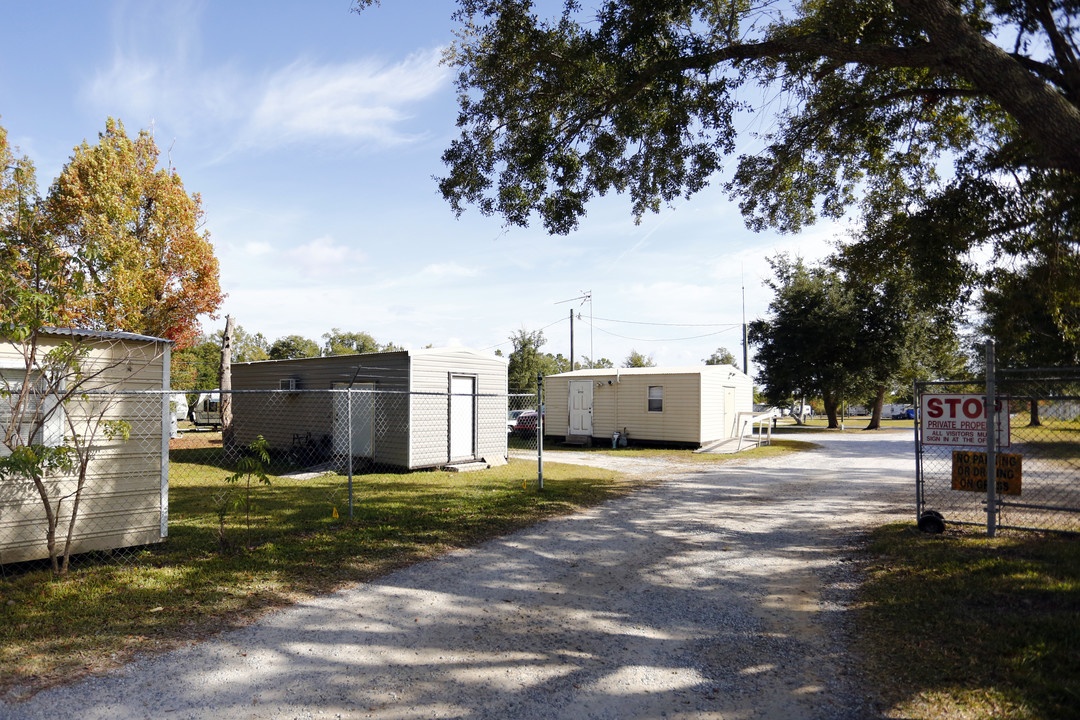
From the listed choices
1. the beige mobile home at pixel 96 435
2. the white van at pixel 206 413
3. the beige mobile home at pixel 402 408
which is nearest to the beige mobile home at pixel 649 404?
the beige mobile home at pixel 402 408

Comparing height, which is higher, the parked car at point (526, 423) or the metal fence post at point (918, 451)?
the metal fence post at point (918, 451)

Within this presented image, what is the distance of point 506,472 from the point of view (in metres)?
12.5

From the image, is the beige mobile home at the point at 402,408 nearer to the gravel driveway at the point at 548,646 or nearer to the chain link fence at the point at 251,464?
the chain link fence at the point at 251,464

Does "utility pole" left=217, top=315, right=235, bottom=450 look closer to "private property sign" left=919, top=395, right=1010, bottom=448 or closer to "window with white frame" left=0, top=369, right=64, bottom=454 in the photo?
"window with white frame" left=0, top=369, right=64, bottom=454

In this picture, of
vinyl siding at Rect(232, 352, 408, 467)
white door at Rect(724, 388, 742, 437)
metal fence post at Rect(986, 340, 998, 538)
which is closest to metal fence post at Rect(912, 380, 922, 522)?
metal fence post at Rect(986, 340, 998, 538)

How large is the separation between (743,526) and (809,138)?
5798mm

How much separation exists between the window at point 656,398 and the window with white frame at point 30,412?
1538 centimetres

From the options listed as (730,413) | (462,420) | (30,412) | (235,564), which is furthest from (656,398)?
(30,412)

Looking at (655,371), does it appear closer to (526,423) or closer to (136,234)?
(526,423)

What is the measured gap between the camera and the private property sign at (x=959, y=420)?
6418mm

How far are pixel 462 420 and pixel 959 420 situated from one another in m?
9.46

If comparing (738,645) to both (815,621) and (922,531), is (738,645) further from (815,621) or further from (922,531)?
(922,531)

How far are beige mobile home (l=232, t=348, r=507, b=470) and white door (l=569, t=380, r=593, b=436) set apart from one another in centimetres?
605

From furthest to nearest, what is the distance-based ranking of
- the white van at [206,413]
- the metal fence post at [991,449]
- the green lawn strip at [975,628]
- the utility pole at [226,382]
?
1. the white van at [206,413]
2. the utility pole at [226,382]
3. the metal fence post at [991,449]
4. the green lawn strip at [975,628]
